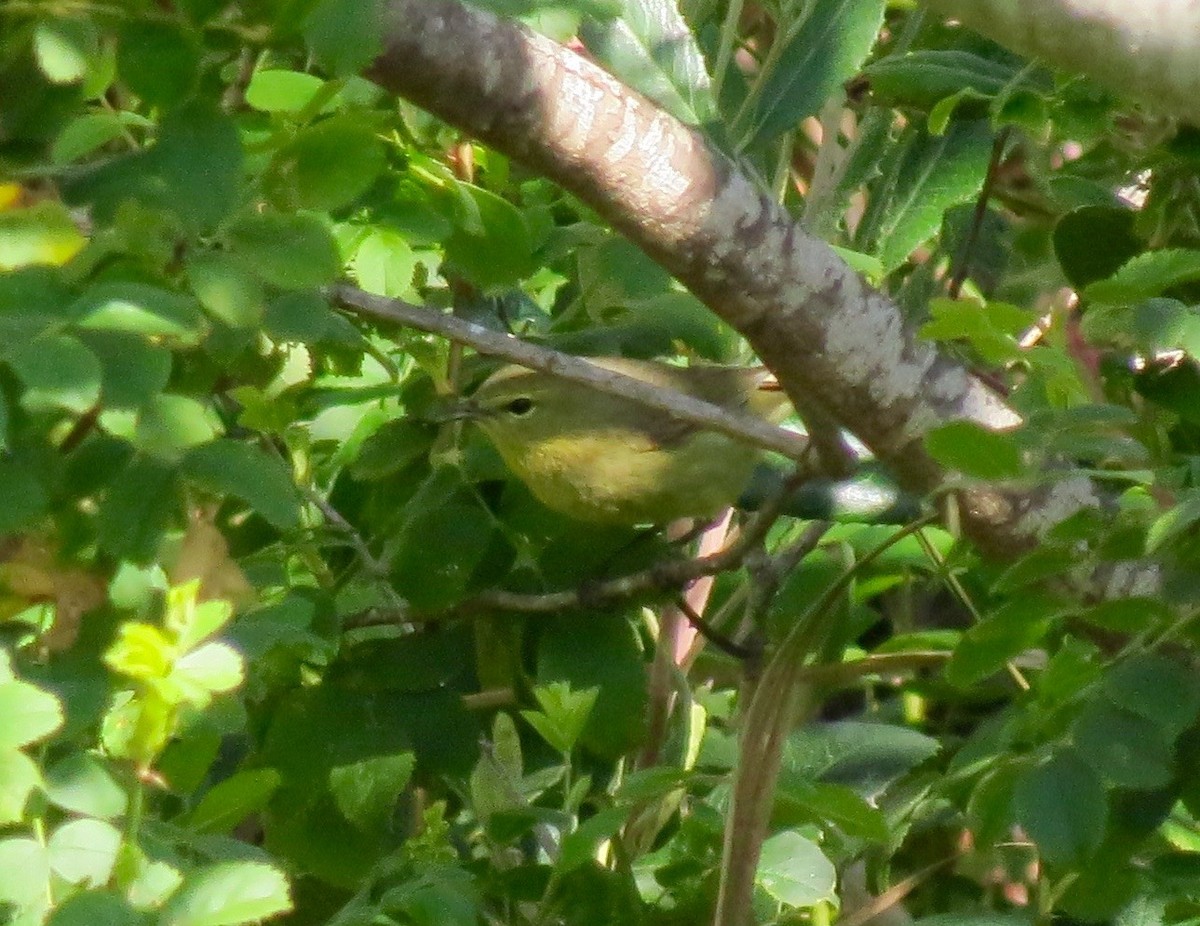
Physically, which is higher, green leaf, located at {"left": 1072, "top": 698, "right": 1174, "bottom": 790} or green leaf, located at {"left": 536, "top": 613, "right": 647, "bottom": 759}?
green leaf, located at {"left": 1072, "top": 698, "right": 1174, "bottom": 790}

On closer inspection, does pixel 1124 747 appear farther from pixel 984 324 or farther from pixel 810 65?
pixel 810 65

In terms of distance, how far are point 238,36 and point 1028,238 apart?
65.9 inches

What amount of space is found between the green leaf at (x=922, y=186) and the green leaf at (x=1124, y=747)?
108 centimetres

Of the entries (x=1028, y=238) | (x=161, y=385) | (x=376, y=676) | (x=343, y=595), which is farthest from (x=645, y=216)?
(x=1028, y=238)

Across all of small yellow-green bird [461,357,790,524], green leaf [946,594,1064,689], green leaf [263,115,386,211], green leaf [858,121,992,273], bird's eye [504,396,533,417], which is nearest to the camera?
green leaf [263,115,386,211]

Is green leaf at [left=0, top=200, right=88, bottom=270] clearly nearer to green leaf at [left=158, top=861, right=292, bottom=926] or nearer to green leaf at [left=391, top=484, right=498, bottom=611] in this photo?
green leaf at [left=158, top=861, right=292, bottom=926]

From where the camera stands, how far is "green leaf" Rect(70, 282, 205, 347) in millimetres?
1031

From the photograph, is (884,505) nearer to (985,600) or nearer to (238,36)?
(985,600)

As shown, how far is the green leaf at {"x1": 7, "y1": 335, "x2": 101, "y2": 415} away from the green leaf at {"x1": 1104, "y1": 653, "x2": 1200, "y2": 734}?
2.85 ft

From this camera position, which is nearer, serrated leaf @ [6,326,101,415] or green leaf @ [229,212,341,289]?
serrated leaf @ [6,326,101,415]

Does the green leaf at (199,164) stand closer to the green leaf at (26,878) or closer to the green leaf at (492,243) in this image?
the green leaf at (26,878)

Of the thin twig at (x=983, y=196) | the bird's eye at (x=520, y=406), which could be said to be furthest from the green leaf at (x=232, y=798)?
the bird's eye at (x=520, y=406)

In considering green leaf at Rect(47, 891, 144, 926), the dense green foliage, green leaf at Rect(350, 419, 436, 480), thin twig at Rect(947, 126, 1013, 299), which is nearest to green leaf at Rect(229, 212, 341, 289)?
the dense green foliage

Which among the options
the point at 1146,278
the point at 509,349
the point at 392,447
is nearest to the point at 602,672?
the point at 392,447
